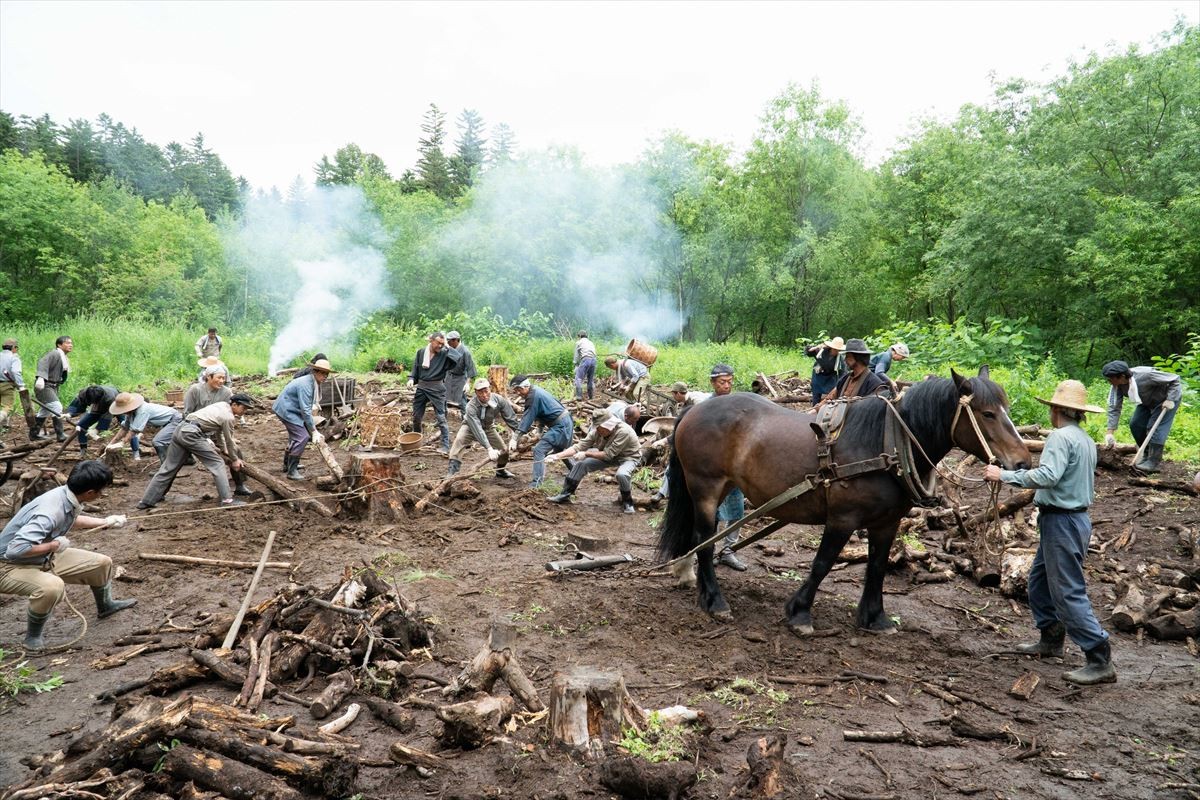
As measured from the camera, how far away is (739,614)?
6.44 m

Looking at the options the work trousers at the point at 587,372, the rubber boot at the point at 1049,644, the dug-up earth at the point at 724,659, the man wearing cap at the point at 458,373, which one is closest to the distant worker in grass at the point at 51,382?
the dug-up earth at the point at 724,659

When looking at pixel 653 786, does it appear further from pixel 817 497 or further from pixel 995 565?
pixel 995 565

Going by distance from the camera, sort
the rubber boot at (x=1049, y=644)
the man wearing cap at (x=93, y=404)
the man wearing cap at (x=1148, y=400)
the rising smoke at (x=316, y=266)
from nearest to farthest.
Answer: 1. the rubber boot at (x=1049, y=644)
2. the man wearing cap at (x=1148, y=400)
3. the man wearing cap at (x=93, y=404)
4. the rising smoke at (x=316, y=266)

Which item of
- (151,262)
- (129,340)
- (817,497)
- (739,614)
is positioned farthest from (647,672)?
(151,262)

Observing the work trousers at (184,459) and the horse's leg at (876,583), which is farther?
the work trousers at (184,459)

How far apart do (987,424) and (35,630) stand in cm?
739

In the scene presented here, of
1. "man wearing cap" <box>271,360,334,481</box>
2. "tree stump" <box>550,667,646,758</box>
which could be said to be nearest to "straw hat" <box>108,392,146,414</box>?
"man wearing cap" <box>271,360,334,481</box>

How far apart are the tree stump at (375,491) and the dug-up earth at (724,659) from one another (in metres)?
0.27

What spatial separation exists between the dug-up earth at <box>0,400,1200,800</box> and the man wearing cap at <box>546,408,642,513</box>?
0.73 meters

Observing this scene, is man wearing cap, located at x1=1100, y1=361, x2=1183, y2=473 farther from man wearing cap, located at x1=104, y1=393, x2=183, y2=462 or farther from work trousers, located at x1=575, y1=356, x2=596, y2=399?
man wearing cap, located at x1=104, y1=393, x2=183, y2=462

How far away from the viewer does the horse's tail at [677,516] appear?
271 inches

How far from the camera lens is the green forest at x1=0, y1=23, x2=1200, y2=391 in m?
19.4

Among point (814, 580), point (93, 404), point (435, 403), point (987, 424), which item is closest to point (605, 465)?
point (435, 403)

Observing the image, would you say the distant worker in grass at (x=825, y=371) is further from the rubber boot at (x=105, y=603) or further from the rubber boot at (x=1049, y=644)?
the rubber boot at (x=105, y=603)
